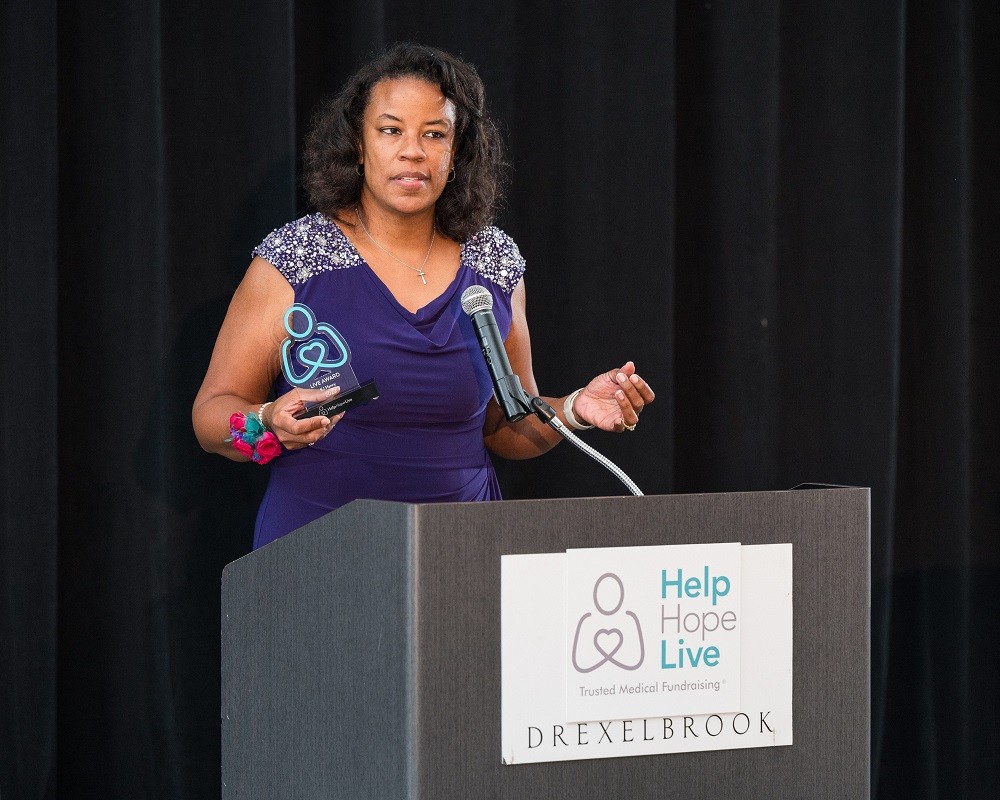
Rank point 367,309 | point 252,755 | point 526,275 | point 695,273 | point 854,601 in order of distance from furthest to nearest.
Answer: point 695,273 → point 526,275 → point 367,309 → point 252,755 → point 854,601

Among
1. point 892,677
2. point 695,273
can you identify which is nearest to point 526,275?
point 695,273

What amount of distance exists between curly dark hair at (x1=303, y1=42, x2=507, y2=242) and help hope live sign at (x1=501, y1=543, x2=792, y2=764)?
3.16 feet

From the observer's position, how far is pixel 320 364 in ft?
4.88

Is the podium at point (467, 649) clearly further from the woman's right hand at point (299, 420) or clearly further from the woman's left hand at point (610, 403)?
the woman's left hand at point (610, 403)

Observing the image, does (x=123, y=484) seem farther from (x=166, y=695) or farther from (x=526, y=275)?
(x=526, y=275)

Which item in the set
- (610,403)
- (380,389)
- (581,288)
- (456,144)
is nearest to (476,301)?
(610,403)

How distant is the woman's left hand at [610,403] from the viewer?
5.02 ft

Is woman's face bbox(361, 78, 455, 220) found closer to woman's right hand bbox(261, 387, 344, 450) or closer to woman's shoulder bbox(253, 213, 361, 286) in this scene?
woman's shoulder bbox(253, 213, 361, 286)

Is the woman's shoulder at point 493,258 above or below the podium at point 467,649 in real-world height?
above

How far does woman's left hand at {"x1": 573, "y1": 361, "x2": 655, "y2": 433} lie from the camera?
60.2 inches

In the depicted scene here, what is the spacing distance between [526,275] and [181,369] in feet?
2.48

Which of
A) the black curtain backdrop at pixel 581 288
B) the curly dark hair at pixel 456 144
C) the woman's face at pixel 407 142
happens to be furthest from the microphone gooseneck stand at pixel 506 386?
the black curtain backdrop at pixel 581 288

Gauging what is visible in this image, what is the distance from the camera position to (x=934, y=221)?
290cm

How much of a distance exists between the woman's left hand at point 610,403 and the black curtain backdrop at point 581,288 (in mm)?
982
